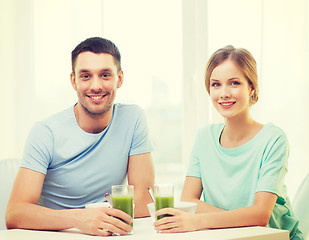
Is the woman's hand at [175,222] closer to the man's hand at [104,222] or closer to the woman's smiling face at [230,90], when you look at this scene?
the man's hand at [104,222]

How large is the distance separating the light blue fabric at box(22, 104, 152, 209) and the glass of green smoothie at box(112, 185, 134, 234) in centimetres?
59

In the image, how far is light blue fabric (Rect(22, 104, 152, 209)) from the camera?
6.79 feet

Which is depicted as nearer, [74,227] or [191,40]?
[74,227]

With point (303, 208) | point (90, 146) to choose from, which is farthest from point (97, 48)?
point (303, 208)

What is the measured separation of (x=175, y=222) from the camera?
1.54 metres

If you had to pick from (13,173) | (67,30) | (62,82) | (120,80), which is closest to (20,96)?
(62,82)

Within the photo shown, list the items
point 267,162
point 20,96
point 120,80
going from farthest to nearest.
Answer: point 20,96 → point 120,80 → point 267,162

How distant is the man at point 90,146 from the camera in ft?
6.70

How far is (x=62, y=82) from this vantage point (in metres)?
3.09

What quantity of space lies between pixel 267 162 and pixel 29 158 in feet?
3.16

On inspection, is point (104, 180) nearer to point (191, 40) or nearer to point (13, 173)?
point (13, 173)

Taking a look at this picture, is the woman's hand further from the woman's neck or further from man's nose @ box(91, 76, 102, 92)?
man's nose @ box(91, 76, 102, 92)

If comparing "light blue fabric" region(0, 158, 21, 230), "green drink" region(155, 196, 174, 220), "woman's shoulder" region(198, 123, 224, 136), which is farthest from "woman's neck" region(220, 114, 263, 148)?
"light blue fabric" region(0, 158, 21, 230)

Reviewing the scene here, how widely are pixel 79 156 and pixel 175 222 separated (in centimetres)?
71
